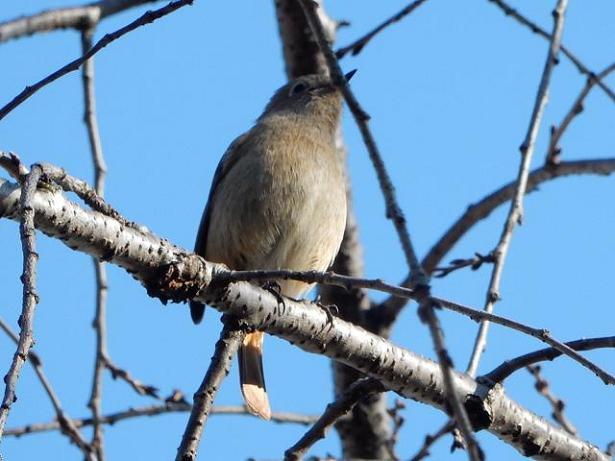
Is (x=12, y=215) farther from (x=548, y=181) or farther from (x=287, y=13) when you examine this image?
(x=287, y=13)

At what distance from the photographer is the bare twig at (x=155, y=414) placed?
4.90m

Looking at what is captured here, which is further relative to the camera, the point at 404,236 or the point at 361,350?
the point at 361,350

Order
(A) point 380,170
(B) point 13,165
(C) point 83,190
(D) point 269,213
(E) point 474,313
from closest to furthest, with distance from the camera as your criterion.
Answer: (A) point 380,170 < (E) point 474,313 < (B) point 13,165 < (C) point 83,190 < (D) point 269,213

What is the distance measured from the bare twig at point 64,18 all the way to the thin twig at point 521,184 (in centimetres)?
205

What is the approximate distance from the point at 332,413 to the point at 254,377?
6.53 feet

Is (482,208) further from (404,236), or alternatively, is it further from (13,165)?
(404,236)

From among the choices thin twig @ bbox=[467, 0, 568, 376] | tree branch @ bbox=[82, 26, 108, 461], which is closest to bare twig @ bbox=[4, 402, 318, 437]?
tree branch @ bbox=[82, 26, 108, 461]

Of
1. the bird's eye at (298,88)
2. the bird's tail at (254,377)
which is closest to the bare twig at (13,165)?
the bird's tail at (254,377)

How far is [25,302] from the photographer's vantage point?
219 cm

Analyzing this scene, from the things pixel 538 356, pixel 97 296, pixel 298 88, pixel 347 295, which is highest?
pixel 298 88

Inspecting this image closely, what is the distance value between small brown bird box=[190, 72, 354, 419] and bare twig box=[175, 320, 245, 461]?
5.15 ft

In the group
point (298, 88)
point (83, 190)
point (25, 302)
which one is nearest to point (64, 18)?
point (83, 190)

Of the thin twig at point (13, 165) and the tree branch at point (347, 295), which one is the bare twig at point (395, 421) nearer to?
the tree branch at point (347, 295)

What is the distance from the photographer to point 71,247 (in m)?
3.14
